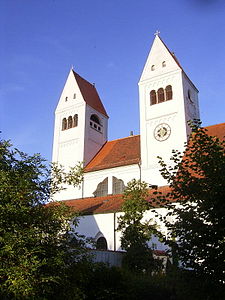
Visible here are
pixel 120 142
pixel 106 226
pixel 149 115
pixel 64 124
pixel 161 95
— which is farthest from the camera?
pixel 64 124

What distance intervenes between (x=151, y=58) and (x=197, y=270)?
26192 mm

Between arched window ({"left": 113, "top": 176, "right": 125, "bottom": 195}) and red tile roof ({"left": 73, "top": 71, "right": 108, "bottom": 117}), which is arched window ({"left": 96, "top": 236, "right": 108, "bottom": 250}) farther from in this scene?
red tile roof ({"left": 73, "top": 71, "right": 108, "bottom": 117})

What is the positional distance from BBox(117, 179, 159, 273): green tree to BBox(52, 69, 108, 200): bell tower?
12188 mm

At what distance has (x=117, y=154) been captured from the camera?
98.0 feet

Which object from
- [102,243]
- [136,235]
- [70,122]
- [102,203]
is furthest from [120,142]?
[136,235]

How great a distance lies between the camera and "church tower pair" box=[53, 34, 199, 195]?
84.5ft

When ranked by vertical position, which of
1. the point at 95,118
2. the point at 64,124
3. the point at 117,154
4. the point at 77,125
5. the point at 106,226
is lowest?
the point at 106,226

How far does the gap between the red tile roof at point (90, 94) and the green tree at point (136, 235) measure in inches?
719

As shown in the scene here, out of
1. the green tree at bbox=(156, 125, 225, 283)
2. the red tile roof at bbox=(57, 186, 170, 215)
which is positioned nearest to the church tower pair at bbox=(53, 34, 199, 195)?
the red tile roof at bbox=(57, 186, 170, 215)

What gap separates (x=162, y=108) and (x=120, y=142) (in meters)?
6.72

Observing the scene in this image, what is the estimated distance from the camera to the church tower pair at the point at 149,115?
25.8 m

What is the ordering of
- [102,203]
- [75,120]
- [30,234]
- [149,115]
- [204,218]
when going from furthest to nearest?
[75,120], [149,115], [102,203], [204,218], [30,234]

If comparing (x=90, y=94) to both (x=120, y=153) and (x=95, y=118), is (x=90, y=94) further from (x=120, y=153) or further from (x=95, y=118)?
(x=120, y=153)

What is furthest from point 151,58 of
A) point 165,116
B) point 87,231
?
point 87,231
